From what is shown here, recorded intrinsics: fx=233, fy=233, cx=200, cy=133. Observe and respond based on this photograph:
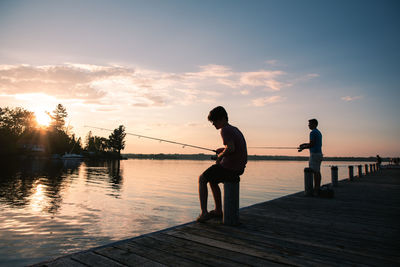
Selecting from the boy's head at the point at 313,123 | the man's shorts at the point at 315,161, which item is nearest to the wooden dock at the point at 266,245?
the man's shorts at the point at 315,161

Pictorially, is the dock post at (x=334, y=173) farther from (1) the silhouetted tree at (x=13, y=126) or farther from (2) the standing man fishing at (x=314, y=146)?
(1) the silhouetted tree at (x=13, y=126)

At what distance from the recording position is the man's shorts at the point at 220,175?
434 centimetres

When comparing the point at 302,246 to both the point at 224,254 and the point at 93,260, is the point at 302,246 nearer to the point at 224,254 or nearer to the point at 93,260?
the point at 224,254

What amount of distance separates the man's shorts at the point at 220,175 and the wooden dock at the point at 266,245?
843mm

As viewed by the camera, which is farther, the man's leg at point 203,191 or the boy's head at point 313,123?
the boy's head at point 313,123

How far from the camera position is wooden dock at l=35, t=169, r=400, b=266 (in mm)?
2822

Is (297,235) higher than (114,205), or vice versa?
(297,235)

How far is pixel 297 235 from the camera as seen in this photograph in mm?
3963

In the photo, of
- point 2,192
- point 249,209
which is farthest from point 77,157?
point 249,209

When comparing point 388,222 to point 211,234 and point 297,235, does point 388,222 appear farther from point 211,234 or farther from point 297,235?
point 211,234

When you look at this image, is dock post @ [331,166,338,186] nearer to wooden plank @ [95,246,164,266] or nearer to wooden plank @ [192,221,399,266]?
wooden plank @ [192,221,399,266]

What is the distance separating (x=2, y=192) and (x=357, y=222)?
1782cm

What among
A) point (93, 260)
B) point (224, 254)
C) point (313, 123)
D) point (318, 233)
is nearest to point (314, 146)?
point (313, 123)

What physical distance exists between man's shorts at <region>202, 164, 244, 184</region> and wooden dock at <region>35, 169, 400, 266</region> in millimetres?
843
